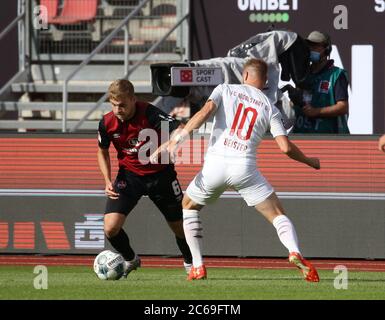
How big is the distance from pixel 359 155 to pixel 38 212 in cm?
426

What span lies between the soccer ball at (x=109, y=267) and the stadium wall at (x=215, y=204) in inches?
134

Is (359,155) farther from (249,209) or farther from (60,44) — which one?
(60,44)

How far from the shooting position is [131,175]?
1202 cm

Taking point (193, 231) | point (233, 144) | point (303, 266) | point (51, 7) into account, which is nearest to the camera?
point (303, 266)

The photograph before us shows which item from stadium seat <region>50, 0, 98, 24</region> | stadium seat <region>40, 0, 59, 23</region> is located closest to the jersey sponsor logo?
stadium seat <region>50, 0, 98, 24</region>

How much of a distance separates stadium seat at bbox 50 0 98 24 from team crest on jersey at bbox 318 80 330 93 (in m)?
6.87

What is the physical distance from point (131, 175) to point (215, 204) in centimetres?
340

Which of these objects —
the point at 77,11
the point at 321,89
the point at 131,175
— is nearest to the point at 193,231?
the point at 131,175

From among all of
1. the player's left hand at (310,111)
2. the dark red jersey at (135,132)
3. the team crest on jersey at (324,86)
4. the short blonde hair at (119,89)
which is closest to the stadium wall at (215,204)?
the player's left hand at (310,111)

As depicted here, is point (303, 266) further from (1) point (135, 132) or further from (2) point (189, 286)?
(1) point (135, 132)
